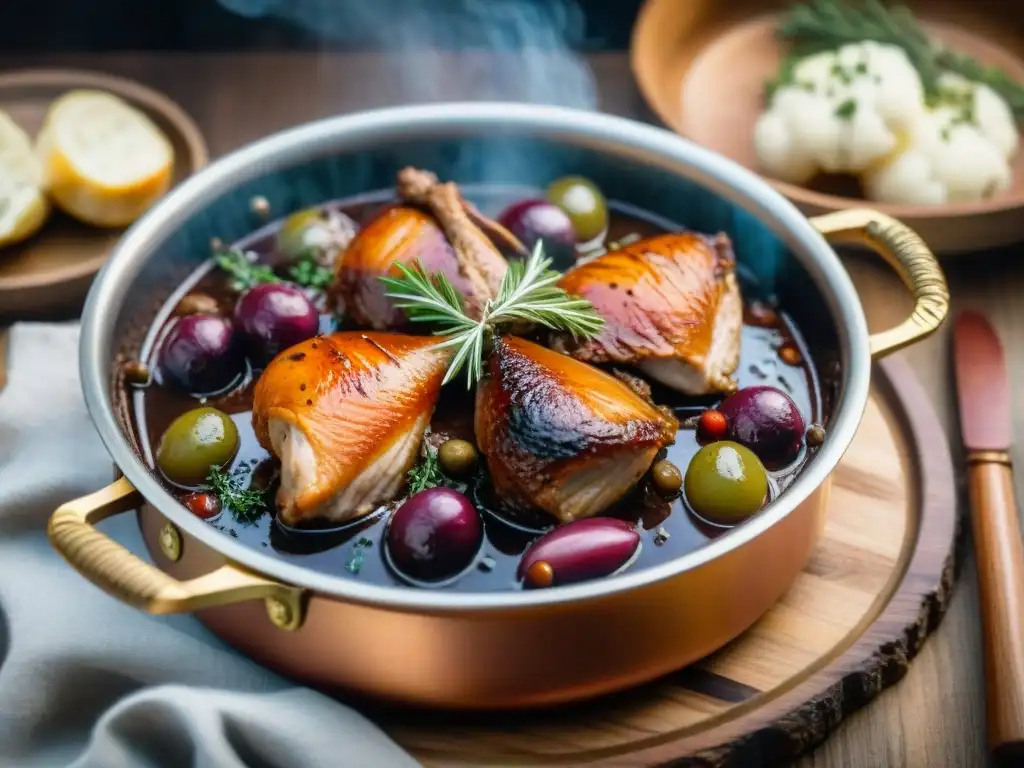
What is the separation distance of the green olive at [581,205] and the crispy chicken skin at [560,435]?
62cm

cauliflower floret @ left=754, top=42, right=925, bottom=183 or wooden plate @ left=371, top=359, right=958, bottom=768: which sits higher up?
cauliflower floret @ left=754, top=42, right=925, bottom=183

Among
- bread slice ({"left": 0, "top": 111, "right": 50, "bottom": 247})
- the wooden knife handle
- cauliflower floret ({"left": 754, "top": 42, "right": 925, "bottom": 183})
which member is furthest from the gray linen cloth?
cauliflower floret ({"left": 754, "top": 42, "right": 925, "bottom": 183})

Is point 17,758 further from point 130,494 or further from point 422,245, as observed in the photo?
point 422,245

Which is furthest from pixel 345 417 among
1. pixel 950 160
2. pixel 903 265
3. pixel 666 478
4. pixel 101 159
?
pixel 950 160

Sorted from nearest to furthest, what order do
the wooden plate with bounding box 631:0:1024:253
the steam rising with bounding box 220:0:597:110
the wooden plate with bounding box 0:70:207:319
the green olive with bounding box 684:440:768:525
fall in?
the green olive with bounding box 684:440:768:525 < the wooden plate with bounding box 0:70:207:319 < the wooden plate with bounding box 631:0:1024:253 < the steam rising with bounding box 220:0:597:110

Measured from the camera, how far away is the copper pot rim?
61.3 inches

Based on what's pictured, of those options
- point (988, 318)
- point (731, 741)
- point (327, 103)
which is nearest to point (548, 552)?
point (731, 741)

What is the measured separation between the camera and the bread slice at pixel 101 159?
8.94ft

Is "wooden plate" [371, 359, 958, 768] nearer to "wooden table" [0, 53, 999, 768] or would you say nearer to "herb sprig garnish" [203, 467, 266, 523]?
"wooden table" [0, 53, 999, 768]

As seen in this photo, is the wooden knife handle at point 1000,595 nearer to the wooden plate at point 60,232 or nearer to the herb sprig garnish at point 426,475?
the herb sprig garnish at point 426,475

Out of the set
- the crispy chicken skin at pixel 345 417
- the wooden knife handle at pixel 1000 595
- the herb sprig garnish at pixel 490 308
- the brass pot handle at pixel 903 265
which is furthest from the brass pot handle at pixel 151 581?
the wooden knife handle at pixel 1000 595

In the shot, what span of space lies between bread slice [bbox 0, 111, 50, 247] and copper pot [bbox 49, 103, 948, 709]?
651 mm

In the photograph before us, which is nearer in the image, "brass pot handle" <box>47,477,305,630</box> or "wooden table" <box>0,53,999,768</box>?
"brass pot handle" <box>47,477,305,630</box>

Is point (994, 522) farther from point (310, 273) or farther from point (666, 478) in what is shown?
point (310, 273)
